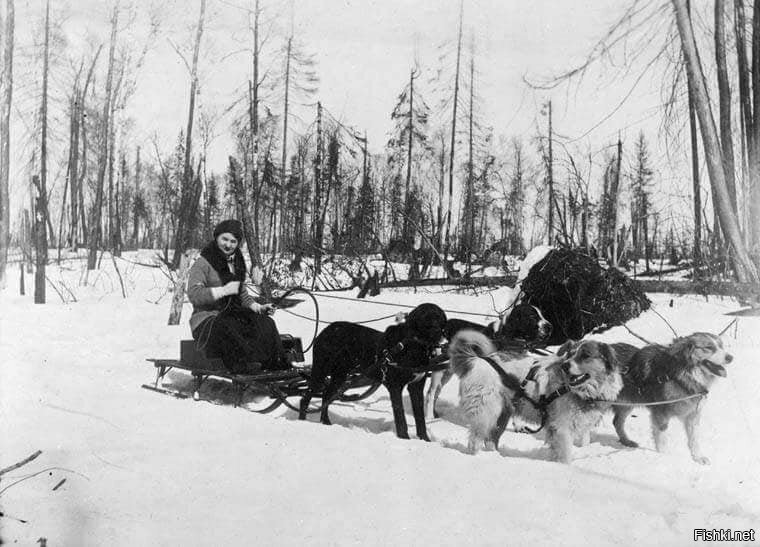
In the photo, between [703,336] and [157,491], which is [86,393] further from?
[703,336]

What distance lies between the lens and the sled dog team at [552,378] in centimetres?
406

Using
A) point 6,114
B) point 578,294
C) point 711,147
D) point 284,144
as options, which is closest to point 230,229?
point 6,114

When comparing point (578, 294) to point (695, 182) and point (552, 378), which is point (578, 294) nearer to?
point (695, 182)

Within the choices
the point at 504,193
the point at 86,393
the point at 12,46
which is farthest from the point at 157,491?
the point at 504,193

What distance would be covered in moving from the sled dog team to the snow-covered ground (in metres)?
0.25

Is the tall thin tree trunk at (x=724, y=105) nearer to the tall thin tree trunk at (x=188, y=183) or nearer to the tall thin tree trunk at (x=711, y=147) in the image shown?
the tall thin tree trunk at (x=711, y=147)

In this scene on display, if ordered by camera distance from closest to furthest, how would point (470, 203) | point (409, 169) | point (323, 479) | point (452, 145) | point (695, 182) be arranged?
point (323, 479), point (695, 182), point (452, 145), point (409, 169), point (470, 203)

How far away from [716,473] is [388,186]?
6702 millimetres

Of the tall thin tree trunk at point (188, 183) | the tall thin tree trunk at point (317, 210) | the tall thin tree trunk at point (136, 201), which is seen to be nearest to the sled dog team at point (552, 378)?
the tall thin tree trunk at point (317, 210)

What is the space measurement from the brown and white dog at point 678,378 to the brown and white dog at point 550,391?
40 cm

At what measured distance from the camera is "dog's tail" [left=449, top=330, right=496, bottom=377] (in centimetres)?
439

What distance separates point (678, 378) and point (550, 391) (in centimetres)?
101

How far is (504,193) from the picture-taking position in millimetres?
10766

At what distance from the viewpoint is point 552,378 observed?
423 cm
